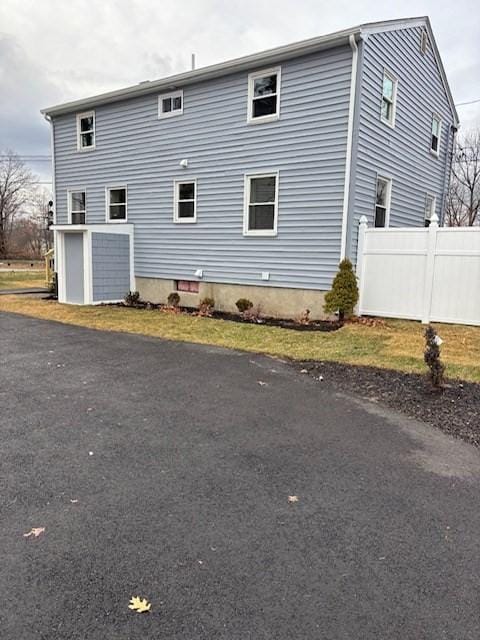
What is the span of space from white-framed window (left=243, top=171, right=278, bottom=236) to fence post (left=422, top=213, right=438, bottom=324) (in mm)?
3490

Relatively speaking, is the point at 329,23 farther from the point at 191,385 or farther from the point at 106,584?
the point at 106,584

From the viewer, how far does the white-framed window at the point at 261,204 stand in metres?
10.6

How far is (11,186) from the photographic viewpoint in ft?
150

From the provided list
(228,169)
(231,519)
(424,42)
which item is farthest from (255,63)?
(231,519)

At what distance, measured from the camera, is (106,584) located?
2.05m

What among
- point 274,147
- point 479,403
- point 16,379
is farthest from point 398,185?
point 16,379

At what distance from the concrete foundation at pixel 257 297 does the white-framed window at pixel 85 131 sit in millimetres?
5218

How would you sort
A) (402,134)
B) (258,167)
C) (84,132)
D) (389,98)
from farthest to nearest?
(84,132), (402,134), (258,167), (389,98)

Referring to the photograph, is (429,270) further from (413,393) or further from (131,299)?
(131,299)

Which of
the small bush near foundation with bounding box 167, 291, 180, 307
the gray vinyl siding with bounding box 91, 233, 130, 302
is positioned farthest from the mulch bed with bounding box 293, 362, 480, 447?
the gray vinyl siding with bounding box 91, 233, 130, 302

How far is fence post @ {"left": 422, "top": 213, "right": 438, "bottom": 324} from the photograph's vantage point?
30.0 ft

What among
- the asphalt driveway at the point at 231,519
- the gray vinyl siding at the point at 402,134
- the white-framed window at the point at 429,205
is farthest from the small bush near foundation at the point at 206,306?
the white-framed window at the point at 429,205

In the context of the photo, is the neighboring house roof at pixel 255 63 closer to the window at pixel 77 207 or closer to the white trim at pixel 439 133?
the white trim at pixel 439 133

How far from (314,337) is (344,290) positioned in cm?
162
